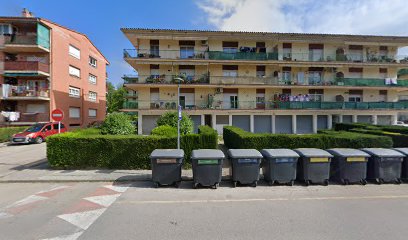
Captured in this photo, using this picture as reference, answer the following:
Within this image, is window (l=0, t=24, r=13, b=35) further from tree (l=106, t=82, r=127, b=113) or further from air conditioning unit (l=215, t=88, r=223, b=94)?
tree (l=106, t=82, r=127, b=113)

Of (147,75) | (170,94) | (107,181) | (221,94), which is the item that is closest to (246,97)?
(221,94)

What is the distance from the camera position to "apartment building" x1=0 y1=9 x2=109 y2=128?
1883 centimetres

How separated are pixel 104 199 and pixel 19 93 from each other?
68.1ft

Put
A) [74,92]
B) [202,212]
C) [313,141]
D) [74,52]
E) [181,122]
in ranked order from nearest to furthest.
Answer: [202,212] < [313,141] < [181,122] < [74,52] < [74,92]

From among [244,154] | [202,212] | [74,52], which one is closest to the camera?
[202,212]

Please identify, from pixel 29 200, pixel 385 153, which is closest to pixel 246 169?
pixel 385 153

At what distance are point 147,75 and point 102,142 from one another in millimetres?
15174

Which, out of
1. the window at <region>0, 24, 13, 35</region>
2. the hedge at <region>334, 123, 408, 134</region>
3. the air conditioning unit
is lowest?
the hedge at <region>334, 123, 408, 134</region>

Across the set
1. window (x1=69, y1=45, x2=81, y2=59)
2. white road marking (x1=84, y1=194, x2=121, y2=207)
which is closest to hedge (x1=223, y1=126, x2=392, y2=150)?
white road marking (x1=84, y1=194, x2=121, y2=207)

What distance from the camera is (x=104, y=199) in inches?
193

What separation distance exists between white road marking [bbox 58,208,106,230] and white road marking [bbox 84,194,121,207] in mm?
303

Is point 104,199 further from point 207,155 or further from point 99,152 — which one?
point 99,152

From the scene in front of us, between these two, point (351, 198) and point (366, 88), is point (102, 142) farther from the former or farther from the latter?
point (366, 88)

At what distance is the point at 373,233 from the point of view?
136 inches
